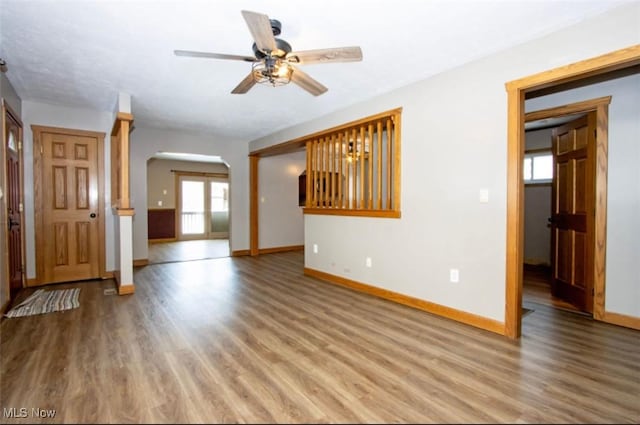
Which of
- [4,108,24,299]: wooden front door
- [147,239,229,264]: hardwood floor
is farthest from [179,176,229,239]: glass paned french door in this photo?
[4,108,24,299]: wooden front door

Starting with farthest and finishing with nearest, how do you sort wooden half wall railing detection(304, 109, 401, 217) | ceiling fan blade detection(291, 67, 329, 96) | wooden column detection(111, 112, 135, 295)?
wooden column detection(111, 112, 135, 295) < wooden half wall railing detection(304, 109, 401, 217) < ceiling fan blade detection(291, 67, 329, 96)

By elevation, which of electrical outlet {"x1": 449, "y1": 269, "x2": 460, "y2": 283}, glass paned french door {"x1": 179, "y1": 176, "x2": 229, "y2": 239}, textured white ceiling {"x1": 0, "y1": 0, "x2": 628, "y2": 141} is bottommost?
electrical outlet {"x1": 449, "y1": 269, "x2": 460, "y2": 283}

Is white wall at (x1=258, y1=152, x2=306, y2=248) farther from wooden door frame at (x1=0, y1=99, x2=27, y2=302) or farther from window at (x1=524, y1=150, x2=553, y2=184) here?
window at (x1=524, y1=150, x2=553, y2=184)

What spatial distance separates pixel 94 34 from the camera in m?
2.49

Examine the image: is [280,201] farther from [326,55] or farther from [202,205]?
[326,55]

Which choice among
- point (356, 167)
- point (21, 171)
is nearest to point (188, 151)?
point (21, 171)

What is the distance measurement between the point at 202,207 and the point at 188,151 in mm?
4129

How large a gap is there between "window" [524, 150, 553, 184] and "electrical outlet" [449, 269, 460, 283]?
3849 millimetres

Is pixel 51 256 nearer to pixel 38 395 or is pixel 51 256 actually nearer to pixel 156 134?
pixel 156 134

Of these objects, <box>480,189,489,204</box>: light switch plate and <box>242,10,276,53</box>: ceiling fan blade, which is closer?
<box>242,10,276,53</box>: ceiling fan blade

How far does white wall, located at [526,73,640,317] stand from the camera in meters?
2.87

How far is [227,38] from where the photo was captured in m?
2.55

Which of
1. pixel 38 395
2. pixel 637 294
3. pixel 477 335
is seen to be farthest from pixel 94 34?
pixel 637 294

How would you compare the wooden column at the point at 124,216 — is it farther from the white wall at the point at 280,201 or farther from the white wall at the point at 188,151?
the white wall at the point at 280,201
